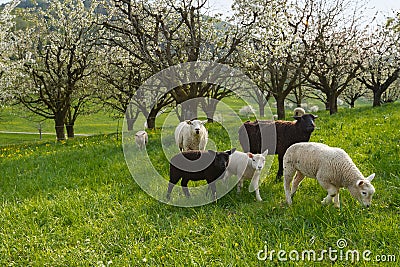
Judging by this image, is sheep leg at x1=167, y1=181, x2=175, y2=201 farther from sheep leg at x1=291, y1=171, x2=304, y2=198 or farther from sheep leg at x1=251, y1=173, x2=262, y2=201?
sheep leg at x1=291, y1=171, x2=304, y2=198

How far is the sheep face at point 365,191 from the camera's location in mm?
4922

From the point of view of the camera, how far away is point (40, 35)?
80.5 ft

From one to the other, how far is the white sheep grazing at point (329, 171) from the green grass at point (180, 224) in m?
0.24

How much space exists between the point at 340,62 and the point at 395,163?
19605 mm

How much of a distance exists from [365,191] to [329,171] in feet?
1.93

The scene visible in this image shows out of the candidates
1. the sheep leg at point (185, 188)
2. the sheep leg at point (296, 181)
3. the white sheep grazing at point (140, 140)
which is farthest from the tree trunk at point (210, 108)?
the sheep leg at point (296, 181)

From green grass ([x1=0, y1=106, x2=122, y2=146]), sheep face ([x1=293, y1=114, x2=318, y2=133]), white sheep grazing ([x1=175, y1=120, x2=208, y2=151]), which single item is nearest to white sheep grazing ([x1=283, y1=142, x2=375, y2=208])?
sheep face ([x1=293, y1=114, x2=318, y2=133])

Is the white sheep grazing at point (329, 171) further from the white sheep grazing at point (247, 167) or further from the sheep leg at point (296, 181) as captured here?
the white sheep grazing at point (247, 167)

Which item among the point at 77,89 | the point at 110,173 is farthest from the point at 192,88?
the point at 77,89

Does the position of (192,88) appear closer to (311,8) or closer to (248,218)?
(248,218)

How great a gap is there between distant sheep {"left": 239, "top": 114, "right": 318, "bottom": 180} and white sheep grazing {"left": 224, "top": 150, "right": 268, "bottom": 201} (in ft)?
3.33

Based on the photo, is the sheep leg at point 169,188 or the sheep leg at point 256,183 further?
the sheep leg at point 169,188

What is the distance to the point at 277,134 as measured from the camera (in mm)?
7715

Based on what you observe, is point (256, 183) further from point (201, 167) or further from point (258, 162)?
point (201, 167)
